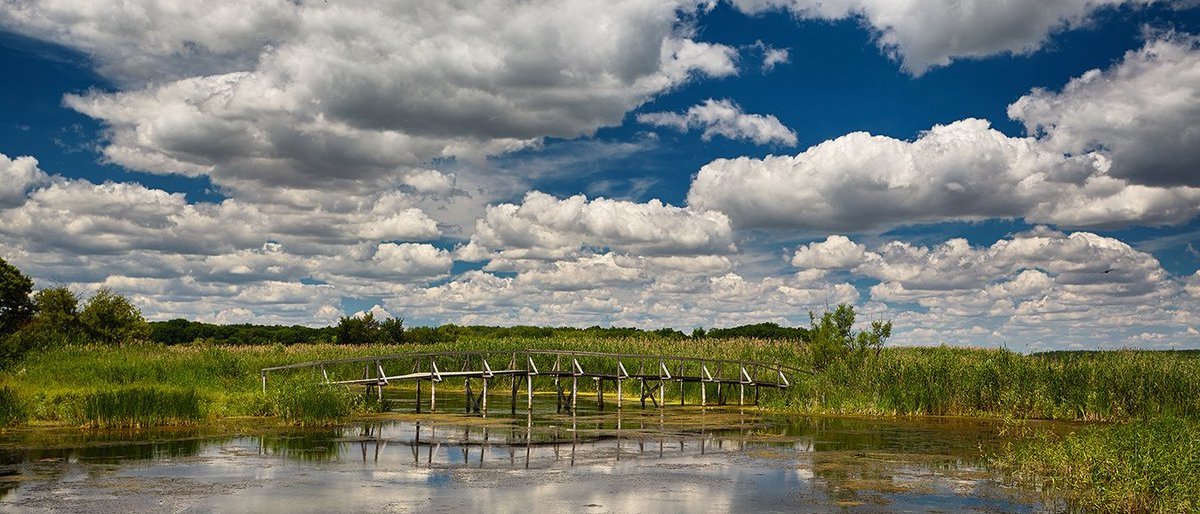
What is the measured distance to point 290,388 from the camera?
30.1 metres

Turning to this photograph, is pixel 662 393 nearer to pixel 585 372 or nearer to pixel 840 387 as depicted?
pixel 585 372

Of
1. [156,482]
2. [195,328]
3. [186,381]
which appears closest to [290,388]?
[186,381]

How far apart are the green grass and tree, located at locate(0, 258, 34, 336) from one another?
44552mm

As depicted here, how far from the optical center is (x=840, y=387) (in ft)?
120

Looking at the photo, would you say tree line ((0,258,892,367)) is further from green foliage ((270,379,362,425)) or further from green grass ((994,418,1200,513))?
green grass ((994,418,1200,513))

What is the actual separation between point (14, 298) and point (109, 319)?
4790 millimetres

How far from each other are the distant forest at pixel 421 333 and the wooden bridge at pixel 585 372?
25589mm

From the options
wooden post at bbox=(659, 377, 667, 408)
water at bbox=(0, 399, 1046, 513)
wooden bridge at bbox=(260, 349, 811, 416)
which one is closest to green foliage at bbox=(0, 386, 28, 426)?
water at bbox=(0, 399, 1046, 513)

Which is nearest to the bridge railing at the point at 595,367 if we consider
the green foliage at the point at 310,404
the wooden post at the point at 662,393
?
the wooden post at the point at 662,393

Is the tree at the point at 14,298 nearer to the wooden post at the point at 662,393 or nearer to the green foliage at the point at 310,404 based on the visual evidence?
the green foliage at the point at 310,404

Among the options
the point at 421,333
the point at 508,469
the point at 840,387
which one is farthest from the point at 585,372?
the point at 421,333

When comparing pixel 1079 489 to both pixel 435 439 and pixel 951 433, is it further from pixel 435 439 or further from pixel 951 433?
pixel 435 439

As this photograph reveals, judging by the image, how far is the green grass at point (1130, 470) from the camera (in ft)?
50.1

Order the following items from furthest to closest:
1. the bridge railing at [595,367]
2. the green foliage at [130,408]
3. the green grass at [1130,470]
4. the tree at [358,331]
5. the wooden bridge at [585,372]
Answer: the tree at [358,331] → the bridge railing at [595,367] → the wooden bridge at [585,372] → the green foliage at [130,408] → the green grass at [1130,470]
